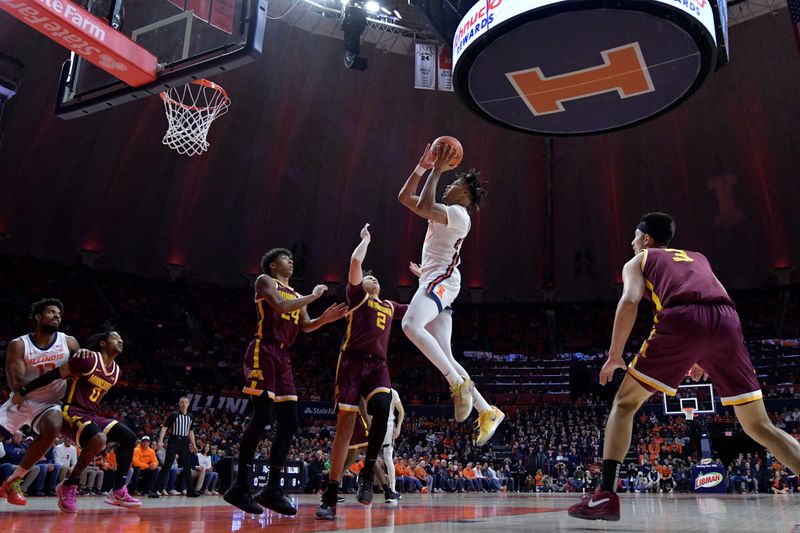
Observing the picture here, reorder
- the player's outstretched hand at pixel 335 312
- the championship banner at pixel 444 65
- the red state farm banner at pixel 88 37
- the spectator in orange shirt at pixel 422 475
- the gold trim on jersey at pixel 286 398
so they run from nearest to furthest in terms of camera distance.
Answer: the gold trim on jersey at pixel 286 398 → the player's outstretched hand at pixel 335 312 → the red state farm banner at pixel 88 37 → the spectator in orange shirt at pixel 422 475 → the championship banner at pixel 444 65

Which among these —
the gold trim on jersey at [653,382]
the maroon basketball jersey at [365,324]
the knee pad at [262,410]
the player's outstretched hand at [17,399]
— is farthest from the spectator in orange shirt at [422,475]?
the gold trim on jersey at [653,382]

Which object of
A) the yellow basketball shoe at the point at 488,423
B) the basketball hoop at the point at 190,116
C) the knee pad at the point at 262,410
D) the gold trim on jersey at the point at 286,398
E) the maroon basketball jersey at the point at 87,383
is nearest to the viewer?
the knee pad at the point at 262,410

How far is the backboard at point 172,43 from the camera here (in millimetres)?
7227

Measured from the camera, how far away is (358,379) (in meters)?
5.61

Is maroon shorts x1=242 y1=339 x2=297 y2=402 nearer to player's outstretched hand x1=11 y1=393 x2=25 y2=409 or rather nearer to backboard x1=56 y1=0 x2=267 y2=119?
player's outstretched hand x1=11 y1=393 x2=25 y2=409

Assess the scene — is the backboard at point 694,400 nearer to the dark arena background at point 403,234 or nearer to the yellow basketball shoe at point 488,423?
the dark arena background at point 403,234

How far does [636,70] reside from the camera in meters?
9.87

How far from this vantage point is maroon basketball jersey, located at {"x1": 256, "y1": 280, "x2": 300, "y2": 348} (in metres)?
5.03

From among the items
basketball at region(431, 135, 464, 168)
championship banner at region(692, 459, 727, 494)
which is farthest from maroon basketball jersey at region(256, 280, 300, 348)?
championship banner at region(692, 459, 727, 494)

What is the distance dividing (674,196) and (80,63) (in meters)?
21.8

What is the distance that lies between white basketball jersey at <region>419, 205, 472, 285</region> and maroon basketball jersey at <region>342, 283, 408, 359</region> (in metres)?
0.65

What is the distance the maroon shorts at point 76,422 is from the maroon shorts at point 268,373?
1789 mm

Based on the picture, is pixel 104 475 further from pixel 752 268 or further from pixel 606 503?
pixel 752 268

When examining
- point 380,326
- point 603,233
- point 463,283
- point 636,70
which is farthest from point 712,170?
point 380,326
